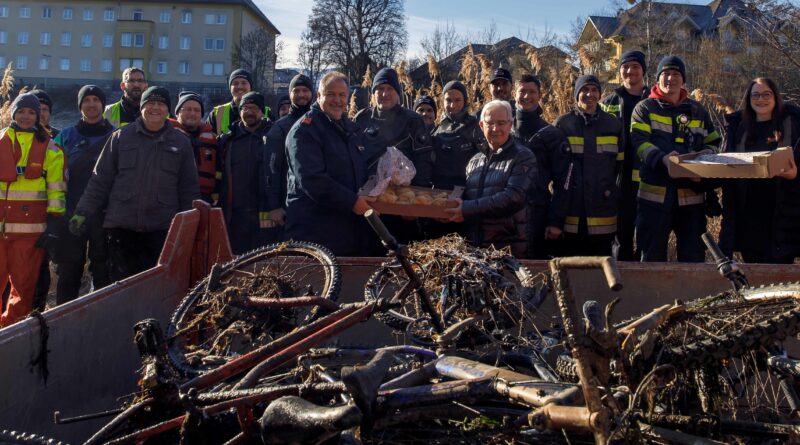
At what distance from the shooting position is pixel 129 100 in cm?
709

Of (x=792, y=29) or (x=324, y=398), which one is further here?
(x=792, y=29)

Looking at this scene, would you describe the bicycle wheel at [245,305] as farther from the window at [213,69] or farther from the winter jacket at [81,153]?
the window at [213,69]

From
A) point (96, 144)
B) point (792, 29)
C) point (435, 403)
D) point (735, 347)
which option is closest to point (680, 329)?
point (735, 347)

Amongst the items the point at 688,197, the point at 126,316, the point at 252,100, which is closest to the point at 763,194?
the point at 688,197

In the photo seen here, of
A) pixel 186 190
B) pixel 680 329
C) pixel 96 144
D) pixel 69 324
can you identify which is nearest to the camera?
pixel 680 329

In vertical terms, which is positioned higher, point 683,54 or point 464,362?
point 683,54

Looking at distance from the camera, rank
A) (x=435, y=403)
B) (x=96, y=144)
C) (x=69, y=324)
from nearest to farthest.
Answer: (x=435, y=403) < (x=69, y=324) < (x=96, y=144)

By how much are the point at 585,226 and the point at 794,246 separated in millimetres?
1441

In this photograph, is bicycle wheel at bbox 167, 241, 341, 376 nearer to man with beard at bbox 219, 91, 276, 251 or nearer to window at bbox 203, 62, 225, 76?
man with beard at bbox 219, 91, 276, 251

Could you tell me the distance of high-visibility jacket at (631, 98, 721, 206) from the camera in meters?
5.82

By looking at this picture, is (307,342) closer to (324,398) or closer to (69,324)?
(324,398)

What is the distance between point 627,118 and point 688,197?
0.94 m

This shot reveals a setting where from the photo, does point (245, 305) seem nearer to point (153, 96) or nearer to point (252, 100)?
point (153, 96)

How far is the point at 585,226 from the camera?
6.06 metres
